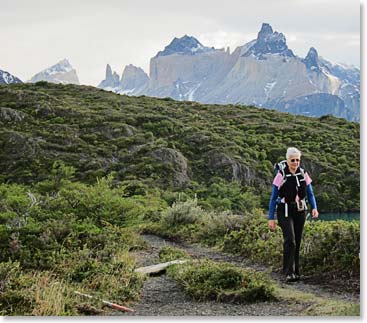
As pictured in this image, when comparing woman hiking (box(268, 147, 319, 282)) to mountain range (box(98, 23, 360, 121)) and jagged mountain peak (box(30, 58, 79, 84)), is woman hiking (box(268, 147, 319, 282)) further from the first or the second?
jagged mountain peak (box(30, 58, 79, 84))

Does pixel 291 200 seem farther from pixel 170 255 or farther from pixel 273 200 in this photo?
pixel 170 255

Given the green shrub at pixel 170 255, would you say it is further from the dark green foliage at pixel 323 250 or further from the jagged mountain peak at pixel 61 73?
the jagged mountain peak at pixel 61 73

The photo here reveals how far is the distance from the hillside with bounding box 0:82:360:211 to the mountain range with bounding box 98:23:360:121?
6.53 meters

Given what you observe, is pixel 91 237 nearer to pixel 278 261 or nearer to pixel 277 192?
pixel 278 261

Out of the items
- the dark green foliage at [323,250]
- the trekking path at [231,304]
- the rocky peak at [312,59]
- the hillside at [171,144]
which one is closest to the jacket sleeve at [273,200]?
the trekking path at [231,304]

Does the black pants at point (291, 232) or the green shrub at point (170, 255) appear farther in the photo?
the green shrub at point (170, 255)

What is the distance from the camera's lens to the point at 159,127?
29.1m

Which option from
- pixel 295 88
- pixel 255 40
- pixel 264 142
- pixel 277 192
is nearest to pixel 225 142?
pixel 264 142

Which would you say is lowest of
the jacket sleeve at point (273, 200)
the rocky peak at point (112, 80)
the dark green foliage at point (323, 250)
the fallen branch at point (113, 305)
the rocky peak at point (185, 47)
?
the fallen branch at point (113, 305)

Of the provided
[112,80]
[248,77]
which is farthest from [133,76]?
[248,77]

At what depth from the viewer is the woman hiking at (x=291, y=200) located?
5.44m

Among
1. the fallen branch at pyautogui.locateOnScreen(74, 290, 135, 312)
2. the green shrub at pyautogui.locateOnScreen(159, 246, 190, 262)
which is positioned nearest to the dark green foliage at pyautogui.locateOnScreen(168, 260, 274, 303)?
the fallen branch at pyautogui.locateOnScreen(74, 290, 135, 312)

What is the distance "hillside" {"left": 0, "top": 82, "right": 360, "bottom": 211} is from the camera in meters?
20.7

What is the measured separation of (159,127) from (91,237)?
72.2 feet
